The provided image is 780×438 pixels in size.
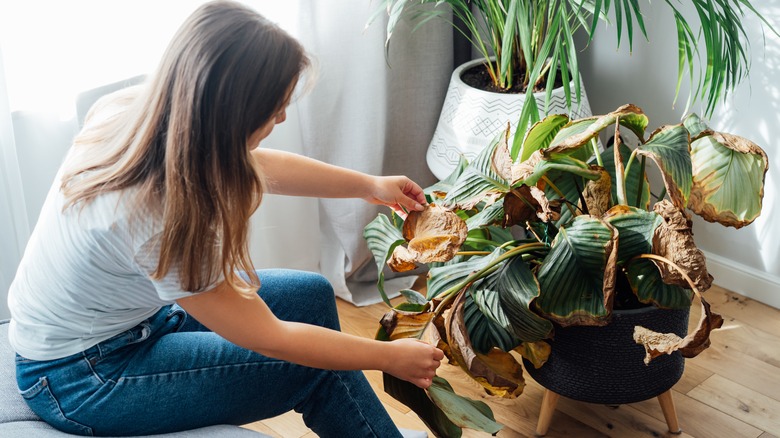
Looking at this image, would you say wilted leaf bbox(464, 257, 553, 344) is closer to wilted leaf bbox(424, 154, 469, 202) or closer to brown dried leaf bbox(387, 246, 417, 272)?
brown dried leaf bbox(387, 246, 417, 272)

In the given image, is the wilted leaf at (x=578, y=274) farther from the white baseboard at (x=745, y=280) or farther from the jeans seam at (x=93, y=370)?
the white baseboard at (x=745, y=280)

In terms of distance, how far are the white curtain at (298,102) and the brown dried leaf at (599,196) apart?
706mm

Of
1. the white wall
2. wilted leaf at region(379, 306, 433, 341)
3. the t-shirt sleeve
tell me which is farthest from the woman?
the white wall

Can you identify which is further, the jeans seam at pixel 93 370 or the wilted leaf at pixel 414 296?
the wilted leaf at pixel 414 296

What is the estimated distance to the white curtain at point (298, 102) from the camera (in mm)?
1496

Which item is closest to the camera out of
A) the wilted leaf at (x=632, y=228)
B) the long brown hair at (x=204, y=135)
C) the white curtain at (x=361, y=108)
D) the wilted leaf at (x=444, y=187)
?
the long brown hair at (x=204, y=135)

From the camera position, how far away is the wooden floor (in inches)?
62.0

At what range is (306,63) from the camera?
101 centimetres

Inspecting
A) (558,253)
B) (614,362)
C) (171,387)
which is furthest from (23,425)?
(614,362)

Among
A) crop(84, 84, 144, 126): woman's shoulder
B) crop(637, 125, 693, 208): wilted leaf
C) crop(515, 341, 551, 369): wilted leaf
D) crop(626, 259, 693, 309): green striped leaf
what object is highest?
crop(84, 84, 144, 126): woman's shoulder

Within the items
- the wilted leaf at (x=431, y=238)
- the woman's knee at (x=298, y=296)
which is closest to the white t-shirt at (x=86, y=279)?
the woman's knee at (x=298, y=296)

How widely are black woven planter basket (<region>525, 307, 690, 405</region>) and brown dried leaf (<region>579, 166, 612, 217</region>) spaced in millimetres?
169

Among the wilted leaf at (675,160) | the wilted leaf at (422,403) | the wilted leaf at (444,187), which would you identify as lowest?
the wilted leaf at (422,403)

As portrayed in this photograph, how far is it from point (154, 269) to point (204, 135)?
17 cm
